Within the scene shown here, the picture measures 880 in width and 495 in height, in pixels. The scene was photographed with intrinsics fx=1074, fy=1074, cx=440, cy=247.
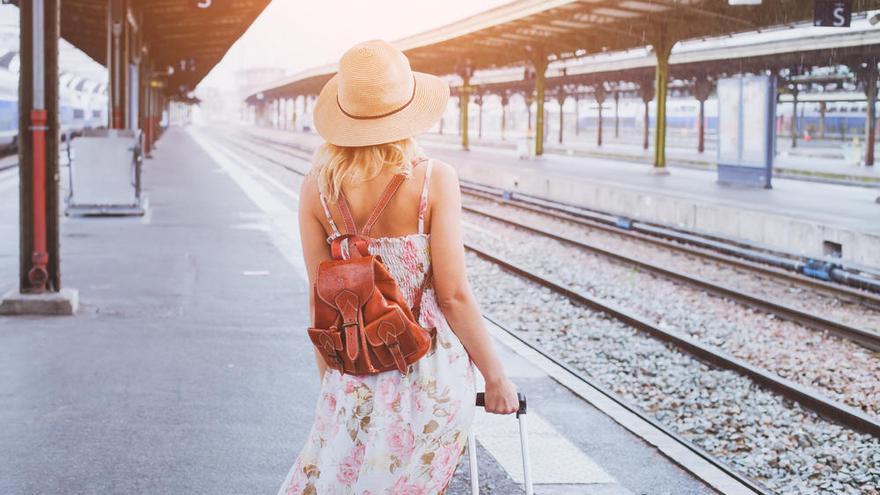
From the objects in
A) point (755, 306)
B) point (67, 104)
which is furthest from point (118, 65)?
point (67, 104)

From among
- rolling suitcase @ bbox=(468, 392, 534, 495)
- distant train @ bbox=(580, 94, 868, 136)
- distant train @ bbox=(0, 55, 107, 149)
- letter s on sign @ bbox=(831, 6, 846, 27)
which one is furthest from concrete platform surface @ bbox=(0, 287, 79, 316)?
distant train @ bbox=(580, 94, 868, 136)

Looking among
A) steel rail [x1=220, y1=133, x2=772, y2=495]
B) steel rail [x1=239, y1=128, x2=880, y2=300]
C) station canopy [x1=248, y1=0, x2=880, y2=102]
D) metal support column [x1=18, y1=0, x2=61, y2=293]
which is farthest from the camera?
station canopy [x1=248, y1=0, x2=880, y2=102]

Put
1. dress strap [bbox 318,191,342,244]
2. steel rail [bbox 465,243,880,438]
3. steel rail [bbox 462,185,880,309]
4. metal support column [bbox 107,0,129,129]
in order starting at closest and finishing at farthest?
dress strap [bbox 318,191,342,244] < steel rail [bbox 465,243,880,438] < steel rail [bbox 462,185,880,309] < metal support column [bbox 107,0,129,129]

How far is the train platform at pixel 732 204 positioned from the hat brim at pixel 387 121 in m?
11.6

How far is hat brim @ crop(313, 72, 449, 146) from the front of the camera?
2.54 meters

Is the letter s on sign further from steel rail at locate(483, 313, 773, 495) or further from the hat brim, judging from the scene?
the hat brim

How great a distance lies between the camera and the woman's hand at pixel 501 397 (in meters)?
2.68

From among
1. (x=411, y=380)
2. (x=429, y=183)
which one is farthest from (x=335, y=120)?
(x=411, y=380)

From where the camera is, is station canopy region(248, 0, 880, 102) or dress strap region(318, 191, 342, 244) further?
station canopy region(248, 0, 880, 102)

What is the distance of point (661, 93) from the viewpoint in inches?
1102

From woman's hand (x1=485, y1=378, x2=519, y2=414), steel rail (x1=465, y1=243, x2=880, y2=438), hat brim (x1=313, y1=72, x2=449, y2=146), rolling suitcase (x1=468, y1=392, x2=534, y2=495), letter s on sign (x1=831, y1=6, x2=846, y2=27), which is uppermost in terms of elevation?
letter s on sign (x1=831, y1=6, x2=846, y2=27)

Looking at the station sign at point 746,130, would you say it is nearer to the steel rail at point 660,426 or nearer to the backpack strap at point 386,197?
the steel rail at point 660,426

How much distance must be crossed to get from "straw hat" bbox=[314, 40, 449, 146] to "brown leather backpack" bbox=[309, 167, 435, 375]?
134mm

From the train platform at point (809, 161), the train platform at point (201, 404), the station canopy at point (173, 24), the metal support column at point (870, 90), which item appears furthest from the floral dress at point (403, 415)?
the metal support column at point (870, 90)
